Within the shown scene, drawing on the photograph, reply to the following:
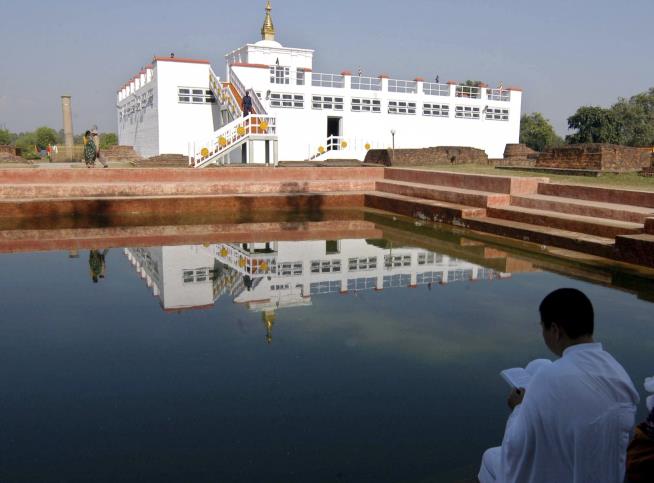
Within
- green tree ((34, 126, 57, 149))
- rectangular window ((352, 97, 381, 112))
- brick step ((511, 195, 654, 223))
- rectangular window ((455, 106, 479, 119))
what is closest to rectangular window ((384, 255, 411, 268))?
brick step ((511, 195, 654, 223))

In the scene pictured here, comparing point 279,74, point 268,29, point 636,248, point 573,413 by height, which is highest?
point 268,29

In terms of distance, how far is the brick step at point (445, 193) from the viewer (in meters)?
10.1

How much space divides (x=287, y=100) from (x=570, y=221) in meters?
16.3

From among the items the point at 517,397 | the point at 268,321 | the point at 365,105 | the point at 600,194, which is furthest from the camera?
the point at 365,105

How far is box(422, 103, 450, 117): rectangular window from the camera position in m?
26.4

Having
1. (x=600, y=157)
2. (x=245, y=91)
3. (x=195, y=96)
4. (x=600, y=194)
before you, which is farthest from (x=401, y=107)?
(x=600, y=194)

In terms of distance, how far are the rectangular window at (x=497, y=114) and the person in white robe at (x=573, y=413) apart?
28.1 meters

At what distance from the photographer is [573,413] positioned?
1466mm

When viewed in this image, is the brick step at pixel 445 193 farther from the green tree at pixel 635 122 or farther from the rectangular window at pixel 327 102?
the green tree at pixel 635 122

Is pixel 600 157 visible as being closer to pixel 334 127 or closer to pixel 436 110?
pixel 334 127

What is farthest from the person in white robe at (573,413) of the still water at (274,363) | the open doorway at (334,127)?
the open doorway at (334,127)

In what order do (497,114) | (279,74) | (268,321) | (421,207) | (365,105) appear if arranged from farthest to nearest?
1. (497,114)
2. (365,105)
3. (279,74)
4. (421,207)
5. (268,321)

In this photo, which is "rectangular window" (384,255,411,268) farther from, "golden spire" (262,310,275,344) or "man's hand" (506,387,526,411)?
"man's hand" (506,387,526,411)

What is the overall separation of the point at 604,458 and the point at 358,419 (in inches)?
71.5
